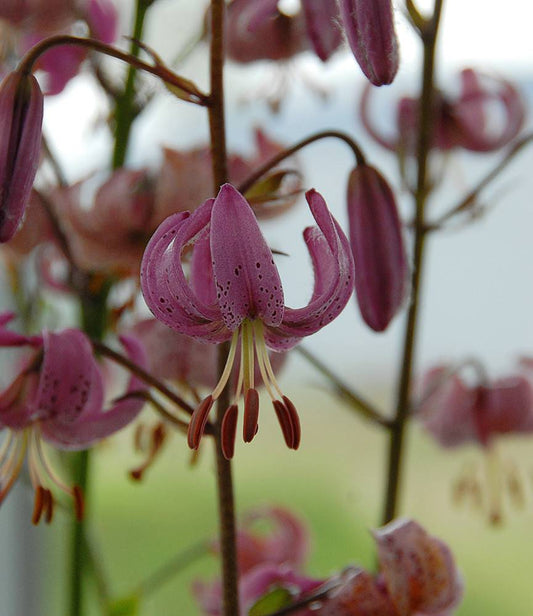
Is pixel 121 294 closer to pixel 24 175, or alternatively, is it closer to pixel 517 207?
pixel 24 175

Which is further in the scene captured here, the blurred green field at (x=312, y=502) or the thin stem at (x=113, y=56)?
the blurred green field at (x=312, y=502)

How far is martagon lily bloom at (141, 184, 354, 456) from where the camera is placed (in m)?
0.40

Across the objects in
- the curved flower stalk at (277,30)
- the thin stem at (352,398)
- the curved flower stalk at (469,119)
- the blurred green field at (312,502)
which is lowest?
the blurred green field at (312,502)

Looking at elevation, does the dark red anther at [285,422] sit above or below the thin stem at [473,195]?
below

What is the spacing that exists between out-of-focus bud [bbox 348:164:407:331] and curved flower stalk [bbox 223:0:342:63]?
0.29 ft

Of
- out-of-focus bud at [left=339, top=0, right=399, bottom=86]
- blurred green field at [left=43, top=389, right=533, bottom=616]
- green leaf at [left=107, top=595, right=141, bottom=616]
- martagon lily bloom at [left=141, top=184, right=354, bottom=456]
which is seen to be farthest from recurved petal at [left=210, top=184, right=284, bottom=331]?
blurred green field at [left=43, top=389, right=533, bottom=616]

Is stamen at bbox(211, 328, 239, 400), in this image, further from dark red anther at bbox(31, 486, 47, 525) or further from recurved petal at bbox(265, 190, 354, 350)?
dark red anther at bbox(31, 486, 47, 525)

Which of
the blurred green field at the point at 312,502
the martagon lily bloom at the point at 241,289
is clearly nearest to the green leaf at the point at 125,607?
the martagon lily bloom at the point at 241,289

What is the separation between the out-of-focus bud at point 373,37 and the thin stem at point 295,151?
0.20ft

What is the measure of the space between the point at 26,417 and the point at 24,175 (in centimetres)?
16

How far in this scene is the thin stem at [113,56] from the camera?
1.45ft

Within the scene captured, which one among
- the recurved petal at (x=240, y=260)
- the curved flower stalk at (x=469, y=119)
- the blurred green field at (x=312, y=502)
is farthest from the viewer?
the blurred green field at (x=312, y=502)

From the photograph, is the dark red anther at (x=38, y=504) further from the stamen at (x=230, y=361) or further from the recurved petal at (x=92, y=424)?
the stamen at (x=230, y=361)

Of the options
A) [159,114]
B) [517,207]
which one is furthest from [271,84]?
[517,207]
